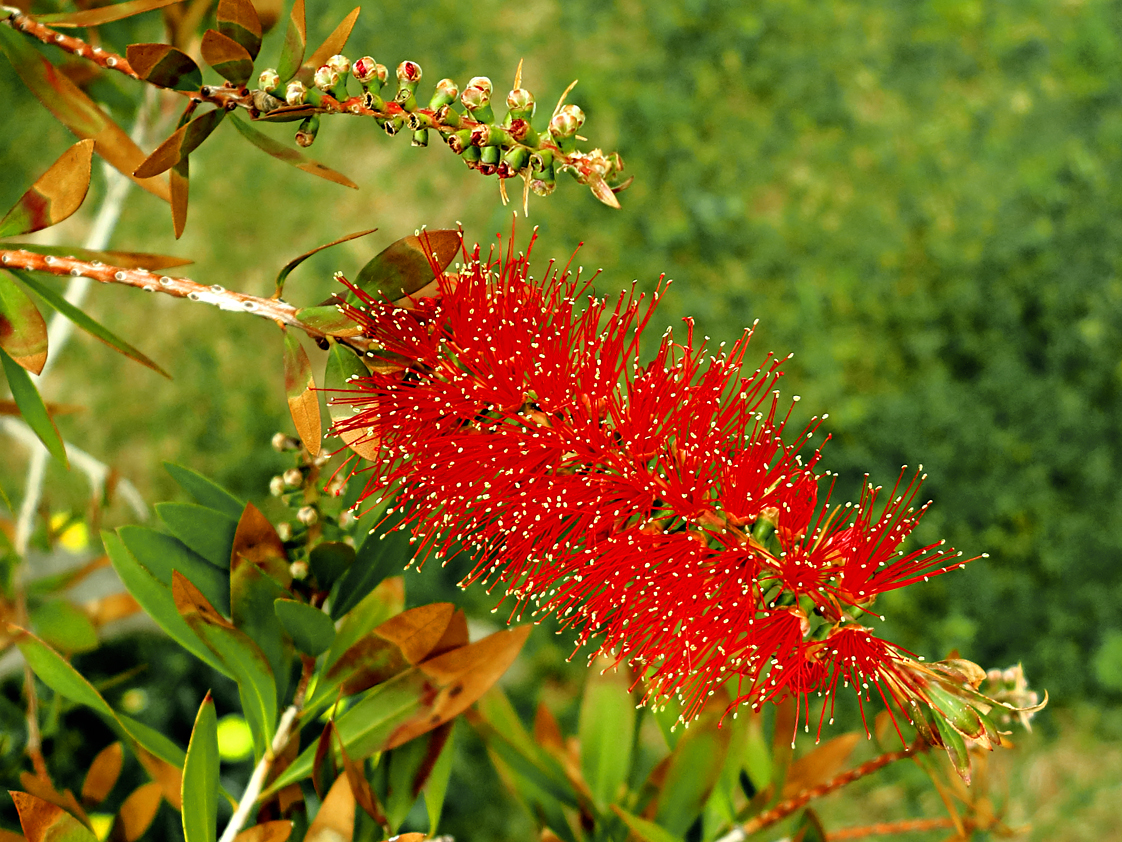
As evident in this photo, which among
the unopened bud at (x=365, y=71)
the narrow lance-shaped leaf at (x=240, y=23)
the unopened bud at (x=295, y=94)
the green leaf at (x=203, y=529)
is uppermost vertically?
the narrow lance-shaped leaf at (x=240, y=23)

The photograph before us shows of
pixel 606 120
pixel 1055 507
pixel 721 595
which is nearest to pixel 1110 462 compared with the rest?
pixel 1055 507

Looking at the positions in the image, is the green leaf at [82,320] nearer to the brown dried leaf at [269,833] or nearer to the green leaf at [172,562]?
the green leaf at [172,562]

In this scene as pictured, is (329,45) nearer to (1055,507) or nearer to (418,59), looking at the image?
(418,59)

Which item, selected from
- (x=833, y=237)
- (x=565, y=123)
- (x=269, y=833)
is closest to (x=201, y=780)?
(x=269, y=833)

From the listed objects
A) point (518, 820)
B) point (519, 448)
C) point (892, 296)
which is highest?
point (892, 296)

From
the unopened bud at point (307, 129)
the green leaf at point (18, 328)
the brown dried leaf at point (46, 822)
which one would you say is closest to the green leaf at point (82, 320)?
the green leaf at point (18, 328)

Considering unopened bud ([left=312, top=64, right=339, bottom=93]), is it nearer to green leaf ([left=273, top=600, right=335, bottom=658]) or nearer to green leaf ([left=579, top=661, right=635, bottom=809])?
green leaf ([left=273, top=600, right=335, bottom=658])
